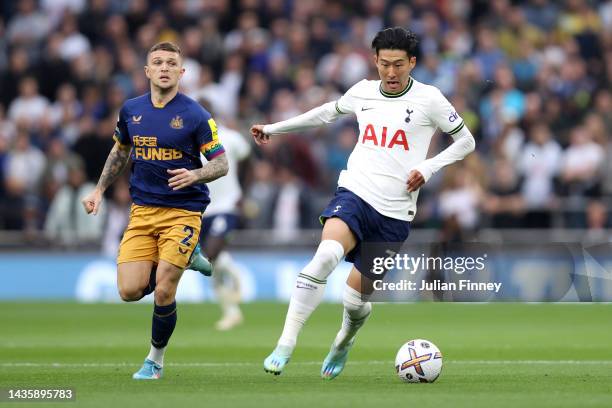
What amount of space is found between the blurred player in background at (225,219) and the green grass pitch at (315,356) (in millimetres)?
378

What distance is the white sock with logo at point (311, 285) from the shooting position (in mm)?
10188

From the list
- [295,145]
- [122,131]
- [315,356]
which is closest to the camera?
[122,131]

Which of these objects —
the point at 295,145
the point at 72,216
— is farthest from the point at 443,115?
the point at 72,216

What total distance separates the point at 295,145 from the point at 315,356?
9.43m

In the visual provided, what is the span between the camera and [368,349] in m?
14.2

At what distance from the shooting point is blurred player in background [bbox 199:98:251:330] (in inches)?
660

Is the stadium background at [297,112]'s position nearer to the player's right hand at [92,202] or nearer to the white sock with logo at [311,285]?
the player's right hand at [92,202]

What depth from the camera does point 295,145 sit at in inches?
887

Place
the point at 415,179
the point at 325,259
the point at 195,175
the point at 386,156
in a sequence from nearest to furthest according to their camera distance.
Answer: the point at 325,259 < the point at 415,179 < the point at 195,175 < the point at 386,156

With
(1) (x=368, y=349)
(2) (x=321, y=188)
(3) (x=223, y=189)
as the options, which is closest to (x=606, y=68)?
(2) (x=321, y=188)

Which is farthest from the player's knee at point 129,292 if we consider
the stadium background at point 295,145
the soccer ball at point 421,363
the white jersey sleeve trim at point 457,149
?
the stadium background at point 295,145

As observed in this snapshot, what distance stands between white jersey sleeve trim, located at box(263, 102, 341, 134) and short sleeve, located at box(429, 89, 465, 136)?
82cm

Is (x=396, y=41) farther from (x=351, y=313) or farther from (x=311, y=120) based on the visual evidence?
(x=351, y=313)

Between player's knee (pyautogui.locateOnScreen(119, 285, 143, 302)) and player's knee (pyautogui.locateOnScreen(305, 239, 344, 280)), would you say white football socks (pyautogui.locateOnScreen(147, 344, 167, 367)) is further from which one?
player's knee (pyautogui.locateOnScreen(305, 239, 344, 280))
